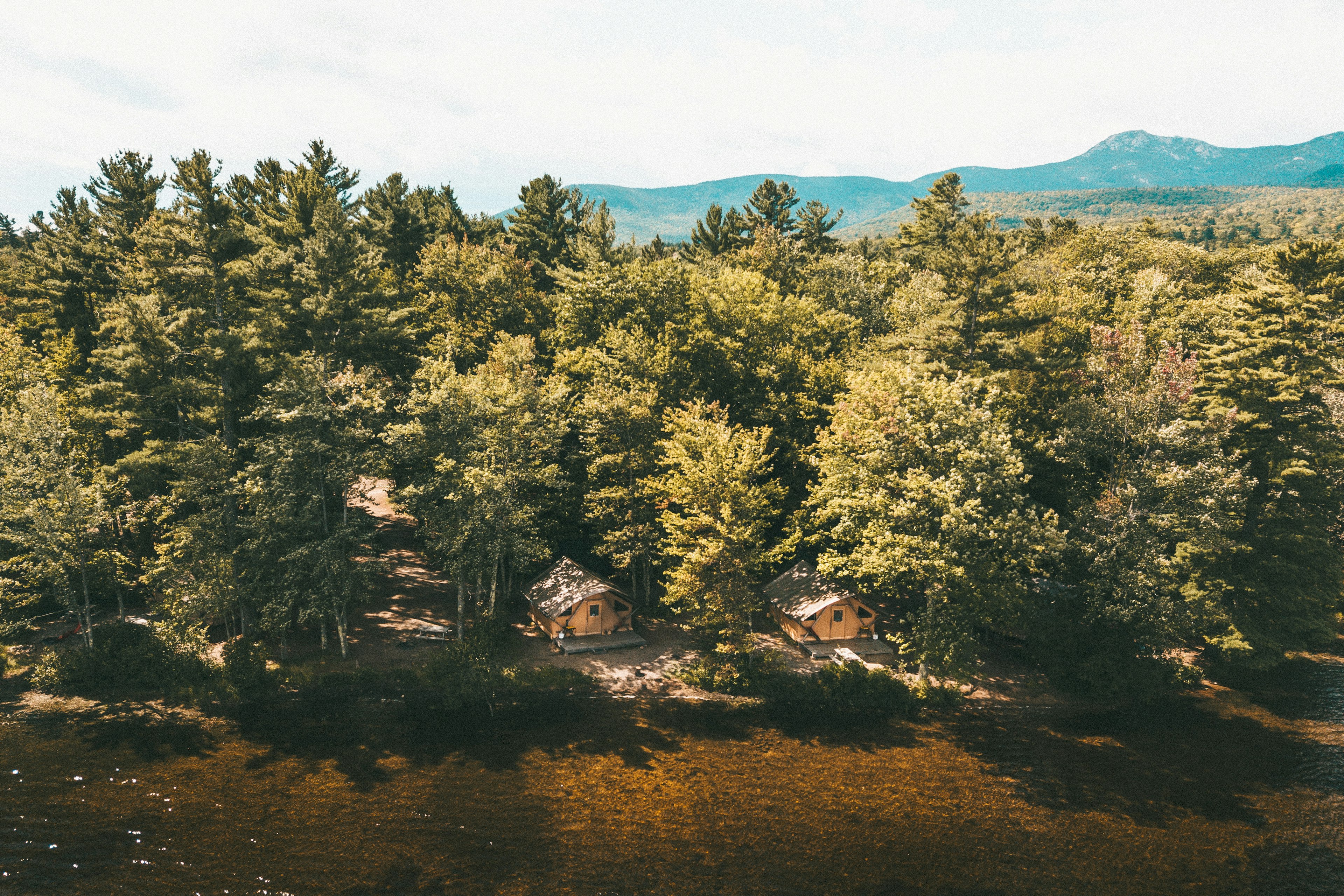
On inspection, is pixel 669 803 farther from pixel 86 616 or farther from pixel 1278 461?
pixel 1278 461

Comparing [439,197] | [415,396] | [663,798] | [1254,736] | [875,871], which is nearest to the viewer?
[875,871]

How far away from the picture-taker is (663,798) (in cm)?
2162

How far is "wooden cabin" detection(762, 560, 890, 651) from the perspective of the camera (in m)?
32.4

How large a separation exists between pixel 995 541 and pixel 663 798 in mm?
16665

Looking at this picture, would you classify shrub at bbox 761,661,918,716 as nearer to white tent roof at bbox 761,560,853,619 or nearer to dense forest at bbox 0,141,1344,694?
dense forest at bbox 0,141,1344,694

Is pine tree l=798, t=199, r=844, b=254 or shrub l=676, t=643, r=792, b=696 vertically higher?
pine tree l=798, t=199, r=844, b=254

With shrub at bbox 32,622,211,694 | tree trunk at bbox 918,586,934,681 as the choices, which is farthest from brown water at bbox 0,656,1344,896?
tree trunk at bbox 918,586,934,681

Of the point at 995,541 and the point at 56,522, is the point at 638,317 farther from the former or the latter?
the point at 56,522

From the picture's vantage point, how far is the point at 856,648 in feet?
105

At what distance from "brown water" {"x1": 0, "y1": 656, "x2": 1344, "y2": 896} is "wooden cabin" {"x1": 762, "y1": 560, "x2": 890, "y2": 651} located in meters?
6.49

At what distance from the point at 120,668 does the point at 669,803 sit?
24.2 metres

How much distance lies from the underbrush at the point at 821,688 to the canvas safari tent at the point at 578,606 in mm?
5711

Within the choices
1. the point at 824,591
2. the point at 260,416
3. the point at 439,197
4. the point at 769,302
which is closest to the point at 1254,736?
the point at 824,591

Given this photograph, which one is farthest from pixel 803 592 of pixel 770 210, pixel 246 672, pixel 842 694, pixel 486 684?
pixel 770 210
